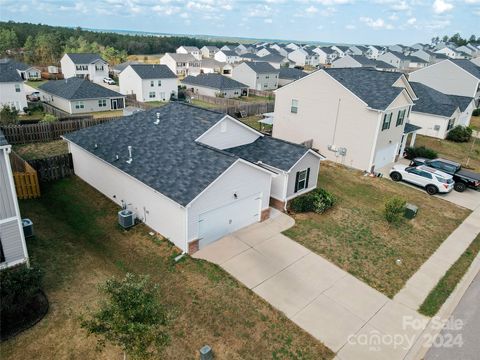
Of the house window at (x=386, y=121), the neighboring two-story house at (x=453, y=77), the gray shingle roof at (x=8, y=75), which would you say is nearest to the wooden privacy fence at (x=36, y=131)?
the gray shingle roof at (x=8, y=75)

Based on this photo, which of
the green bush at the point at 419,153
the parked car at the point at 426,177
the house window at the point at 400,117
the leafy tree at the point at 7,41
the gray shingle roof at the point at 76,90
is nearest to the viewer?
the parked car at the point at 426,177

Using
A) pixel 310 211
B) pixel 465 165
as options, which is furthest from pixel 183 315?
pixel 465 165

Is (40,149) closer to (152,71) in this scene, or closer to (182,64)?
(152,71)

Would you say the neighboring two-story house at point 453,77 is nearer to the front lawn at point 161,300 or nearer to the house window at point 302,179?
the house window at point 302,179

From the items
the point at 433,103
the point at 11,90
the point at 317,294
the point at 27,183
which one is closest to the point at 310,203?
the point at 317,294

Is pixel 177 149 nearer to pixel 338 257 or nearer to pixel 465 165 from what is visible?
pixel 338 257
